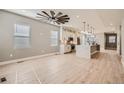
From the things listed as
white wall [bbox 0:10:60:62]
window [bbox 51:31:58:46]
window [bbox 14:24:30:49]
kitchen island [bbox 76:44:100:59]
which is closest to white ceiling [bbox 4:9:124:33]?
white wall [bbox 0:10:60:62]

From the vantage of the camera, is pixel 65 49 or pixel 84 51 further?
pixel 65 49

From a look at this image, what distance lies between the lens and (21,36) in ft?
16.1

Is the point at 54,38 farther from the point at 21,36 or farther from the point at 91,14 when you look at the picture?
the point at 91,14

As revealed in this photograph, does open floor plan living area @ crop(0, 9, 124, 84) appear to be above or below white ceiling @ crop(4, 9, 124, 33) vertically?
below

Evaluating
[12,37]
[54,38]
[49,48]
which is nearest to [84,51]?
[49,48]

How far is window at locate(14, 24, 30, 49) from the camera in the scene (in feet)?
15.4

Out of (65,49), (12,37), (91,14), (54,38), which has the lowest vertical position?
(65,49)

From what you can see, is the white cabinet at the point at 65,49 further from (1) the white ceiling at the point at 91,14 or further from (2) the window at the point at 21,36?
(2) the window at the point at 21,36

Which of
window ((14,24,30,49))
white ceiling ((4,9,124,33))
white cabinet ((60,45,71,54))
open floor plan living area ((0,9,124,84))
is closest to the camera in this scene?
open floor plan living area ((0,9,124,84))

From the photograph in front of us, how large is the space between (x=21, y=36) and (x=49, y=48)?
10.2 feet

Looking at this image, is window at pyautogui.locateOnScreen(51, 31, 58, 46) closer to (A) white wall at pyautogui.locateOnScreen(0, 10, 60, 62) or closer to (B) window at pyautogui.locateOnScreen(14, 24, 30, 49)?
(A) white wall at pyautogui.locateOnScreen(0, 10, 60, 62)
